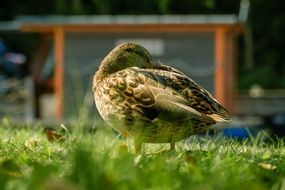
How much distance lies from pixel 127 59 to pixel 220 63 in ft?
61.7

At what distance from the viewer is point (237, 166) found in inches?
182

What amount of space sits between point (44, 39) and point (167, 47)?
4.46 m

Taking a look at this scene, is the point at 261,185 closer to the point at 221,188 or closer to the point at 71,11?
the point at 221,188

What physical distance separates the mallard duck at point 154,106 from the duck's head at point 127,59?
18 cm

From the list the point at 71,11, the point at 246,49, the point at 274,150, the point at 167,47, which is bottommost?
the point at 246,49

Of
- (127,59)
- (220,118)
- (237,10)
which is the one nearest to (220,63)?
(127,59)

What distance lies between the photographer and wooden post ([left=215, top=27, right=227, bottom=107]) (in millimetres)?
24750

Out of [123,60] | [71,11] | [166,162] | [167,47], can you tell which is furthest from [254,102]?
[166,162]

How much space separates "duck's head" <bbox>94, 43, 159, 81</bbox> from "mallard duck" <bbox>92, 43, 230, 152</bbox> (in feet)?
0.60

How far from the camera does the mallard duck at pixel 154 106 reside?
5.59 metres

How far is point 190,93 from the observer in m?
5.88

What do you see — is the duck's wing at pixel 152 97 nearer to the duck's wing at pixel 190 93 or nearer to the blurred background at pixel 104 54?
the duck's wing at pixel 190 93

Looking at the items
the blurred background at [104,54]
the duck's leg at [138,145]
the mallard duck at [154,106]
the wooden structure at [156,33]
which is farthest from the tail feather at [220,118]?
the wooden structure at [156,33]

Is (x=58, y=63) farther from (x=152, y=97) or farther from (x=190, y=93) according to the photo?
(x=152, y=97)
